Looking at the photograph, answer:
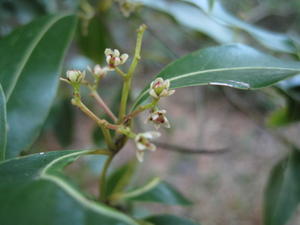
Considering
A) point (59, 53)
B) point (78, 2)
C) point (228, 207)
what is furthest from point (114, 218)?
point (228, 207)

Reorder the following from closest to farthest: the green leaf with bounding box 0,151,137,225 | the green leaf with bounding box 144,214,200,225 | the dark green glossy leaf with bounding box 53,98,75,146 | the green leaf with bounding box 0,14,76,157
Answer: the green leaf with bounding box 0,151,137,225 → the green leaf with bounding box 0,14,76,157 → the green leaf with bounding box 144,214,200,225 → the dark green glossy leaf with bounding box 53,98,75,146

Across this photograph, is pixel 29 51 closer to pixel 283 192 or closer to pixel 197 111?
pixel 283 192

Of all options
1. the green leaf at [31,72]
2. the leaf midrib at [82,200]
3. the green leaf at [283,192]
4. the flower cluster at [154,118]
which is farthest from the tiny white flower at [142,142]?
the green leaf at [283,192]

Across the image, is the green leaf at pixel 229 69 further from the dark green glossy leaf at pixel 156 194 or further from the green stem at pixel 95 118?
the dark green glossy leaf at pixel 156 194

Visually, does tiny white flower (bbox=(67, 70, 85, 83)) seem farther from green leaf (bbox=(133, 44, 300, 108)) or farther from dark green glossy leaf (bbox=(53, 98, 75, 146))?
dark green glossy leaf (bbox=(53, 98, 75, 146))

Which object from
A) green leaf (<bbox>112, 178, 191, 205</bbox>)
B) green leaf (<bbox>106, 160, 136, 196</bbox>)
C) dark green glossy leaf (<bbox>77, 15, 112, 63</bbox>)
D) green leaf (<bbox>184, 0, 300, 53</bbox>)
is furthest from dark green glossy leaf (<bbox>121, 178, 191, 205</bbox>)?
dark green glossy leaf (<bbox>77, 15, 112, 63</bbox>)

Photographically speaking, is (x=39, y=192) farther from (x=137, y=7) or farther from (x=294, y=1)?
(x=294, y=1)

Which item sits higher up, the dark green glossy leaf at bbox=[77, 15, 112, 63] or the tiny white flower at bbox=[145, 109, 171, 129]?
the dark green glossy leaf at bbox=[77, 15, 112, 63]
